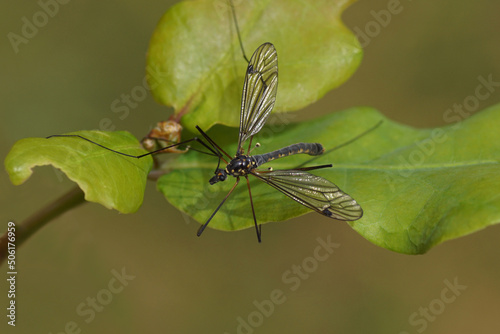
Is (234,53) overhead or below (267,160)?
→ overhead

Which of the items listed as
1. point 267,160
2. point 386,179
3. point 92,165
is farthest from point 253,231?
point 92,165

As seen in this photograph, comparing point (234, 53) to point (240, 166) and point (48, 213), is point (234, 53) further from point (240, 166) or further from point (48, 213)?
point (48, 213)

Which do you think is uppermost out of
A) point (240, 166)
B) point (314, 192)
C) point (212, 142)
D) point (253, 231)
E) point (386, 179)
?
point (212, 142)

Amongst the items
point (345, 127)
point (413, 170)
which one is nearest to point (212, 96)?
point (345, 127)

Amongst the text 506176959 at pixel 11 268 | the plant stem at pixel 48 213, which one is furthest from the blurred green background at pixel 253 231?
the plant stem at pixel 48 213

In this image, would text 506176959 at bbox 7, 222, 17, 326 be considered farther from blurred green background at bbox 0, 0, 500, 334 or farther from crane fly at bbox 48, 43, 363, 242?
blurred green background at bbox 0, 0, 500, 334

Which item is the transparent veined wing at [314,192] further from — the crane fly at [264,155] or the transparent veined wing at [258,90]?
the transparent veined wing at [258,90]
